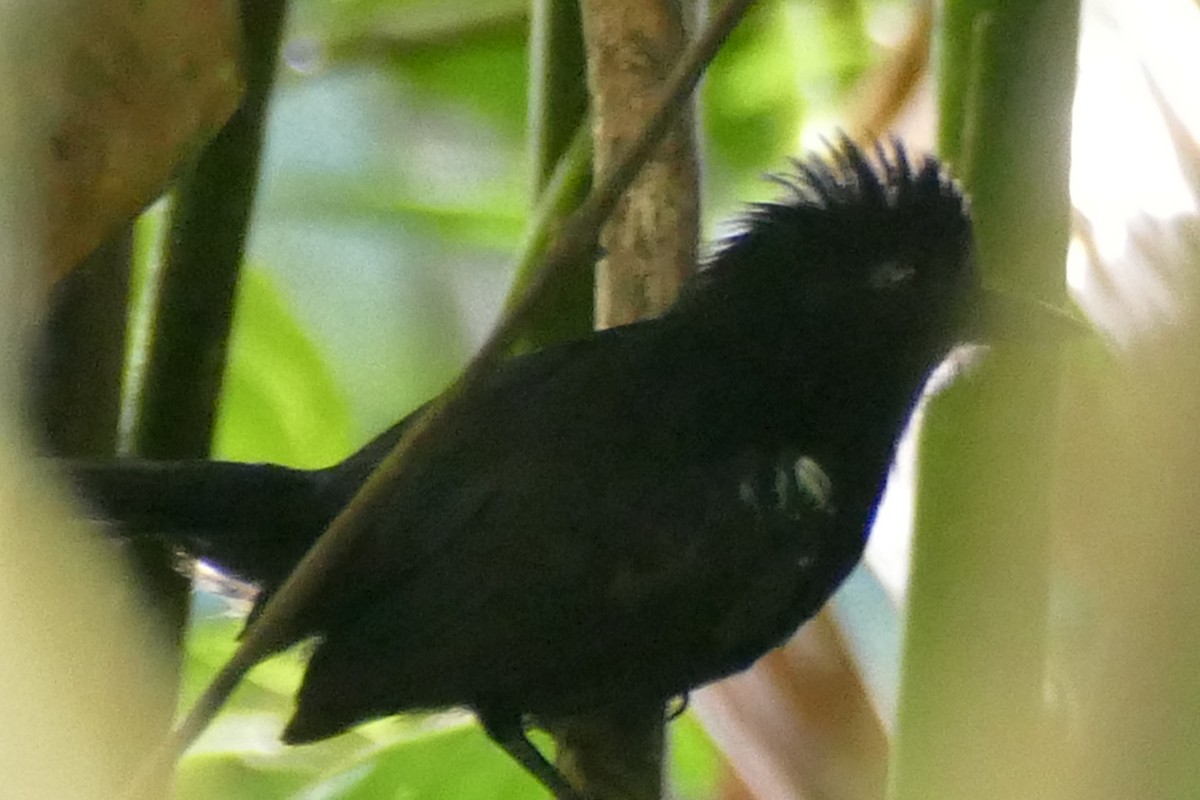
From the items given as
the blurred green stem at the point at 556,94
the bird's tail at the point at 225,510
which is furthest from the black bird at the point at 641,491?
the blurred green stem at the point at 556,94

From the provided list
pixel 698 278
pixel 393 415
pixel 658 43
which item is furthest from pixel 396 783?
pixel 658 43

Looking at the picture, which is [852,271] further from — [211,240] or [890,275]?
[211,240]

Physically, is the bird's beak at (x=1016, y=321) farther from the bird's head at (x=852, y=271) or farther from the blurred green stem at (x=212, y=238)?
the blurred green stem at (x=212, y=238)

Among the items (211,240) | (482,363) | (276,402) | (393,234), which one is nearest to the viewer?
(482,363)

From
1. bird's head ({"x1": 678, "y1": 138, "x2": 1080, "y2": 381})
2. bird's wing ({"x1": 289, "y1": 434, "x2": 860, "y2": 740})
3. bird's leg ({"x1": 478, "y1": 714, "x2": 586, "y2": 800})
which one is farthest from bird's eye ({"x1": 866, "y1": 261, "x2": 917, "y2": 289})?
bird's leg ({"x1": 478, "y1": 714, "x2": 586, "y2": 800})

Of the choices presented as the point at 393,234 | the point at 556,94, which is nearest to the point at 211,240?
the point at 556,94

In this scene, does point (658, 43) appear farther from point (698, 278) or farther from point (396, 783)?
point (396, 783)

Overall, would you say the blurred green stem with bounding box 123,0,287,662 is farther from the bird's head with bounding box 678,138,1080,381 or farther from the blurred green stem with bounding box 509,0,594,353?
the bird's head with bounding box 678,138,1080,381
